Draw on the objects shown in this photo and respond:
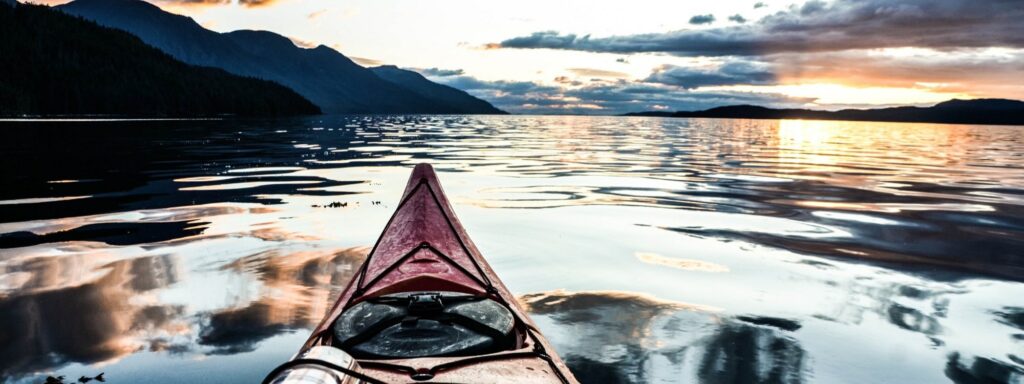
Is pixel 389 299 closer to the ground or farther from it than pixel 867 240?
farther from it

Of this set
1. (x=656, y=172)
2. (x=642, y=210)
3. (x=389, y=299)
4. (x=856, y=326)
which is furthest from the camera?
(x=656, y=172)

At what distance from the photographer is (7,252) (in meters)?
8.76

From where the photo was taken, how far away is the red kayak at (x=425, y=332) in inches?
139

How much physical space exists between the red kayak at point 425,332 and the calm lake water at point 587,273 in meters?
1.17

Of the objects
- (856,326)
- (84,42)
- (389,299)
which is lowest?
(856,326)

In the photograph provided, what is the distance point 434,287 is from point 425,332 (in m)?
1.17

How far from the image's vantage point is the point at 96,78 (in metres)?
104

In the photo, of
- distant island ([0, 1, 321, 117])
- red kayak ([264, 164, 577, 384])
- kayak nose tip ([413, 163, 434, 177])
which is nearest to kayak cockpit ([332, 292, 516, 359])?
red kayak ([264, 164, 577, 384])

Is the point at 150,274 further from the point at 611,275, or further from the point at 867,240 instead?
the point at 867,240

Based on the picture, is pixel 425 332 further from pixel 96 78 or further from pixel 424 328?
pixel 96 78

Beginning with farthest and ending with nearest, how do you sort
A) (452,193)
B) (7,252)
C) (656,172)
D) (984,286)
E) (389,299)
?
(656,172), (452,193), (7,252), (984,286), (389,299)

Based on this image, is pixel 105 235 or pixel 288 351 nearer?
pixel 288 351

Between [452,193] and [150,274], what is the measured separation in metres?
8.54

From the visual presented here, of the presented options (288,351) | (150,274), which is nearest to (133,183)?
(150,274)
